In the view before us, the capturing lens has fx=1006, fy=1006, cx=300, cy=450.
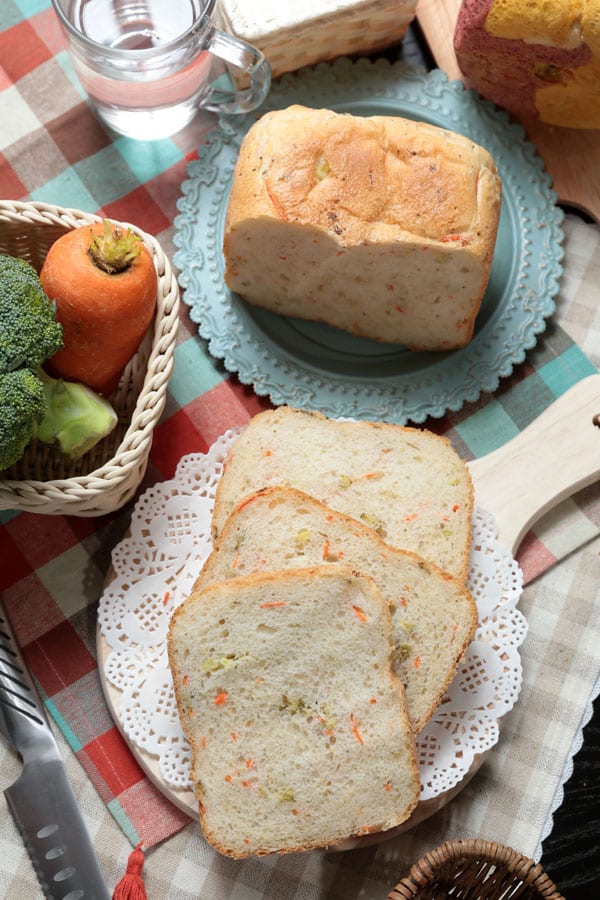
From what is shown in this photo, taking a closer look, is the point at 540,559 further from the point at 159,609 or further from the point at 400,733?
the point at 159,609

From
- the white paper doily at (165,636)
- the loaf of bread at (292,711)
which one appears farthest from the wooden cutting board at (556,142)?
the loaf of bread at (292,711)

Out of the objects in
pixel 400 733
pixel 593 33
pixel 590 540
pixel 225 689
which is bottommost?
pixel 590 540

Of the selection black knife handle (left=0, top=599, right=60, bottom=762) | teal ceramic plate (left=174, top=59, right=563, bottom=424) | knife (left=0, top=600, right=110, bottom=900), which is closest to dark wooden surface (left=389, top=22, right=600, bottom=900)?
teal ceramic plate (left=174, top=59, right=563, bottom=424)

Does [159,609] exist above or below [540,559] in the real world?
above

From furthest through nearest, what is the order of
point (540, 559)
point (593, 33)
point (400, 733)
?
point (540, 559), point (593, 33), point (400, 733)

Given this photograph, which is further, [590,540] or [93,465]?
[590,540]

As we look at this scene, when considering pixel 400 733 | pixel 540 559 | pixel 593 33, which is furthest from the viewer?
pixel 540 559

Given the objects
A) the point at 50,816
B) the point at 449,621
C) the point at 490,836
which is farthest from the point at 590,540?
the point at 50,816
